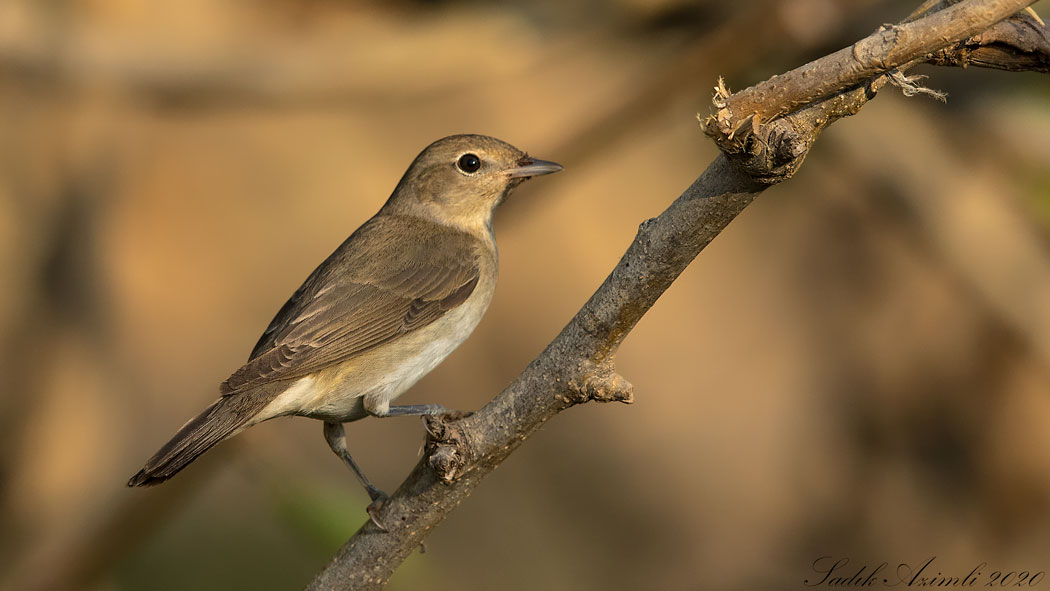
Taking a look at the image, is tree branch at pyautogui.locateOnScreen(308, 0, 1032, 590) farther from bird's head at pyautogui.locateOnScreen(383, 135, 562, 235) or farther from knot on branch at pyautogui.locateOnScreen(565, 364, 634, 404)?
bird's head at pyautogui.locateOnScreen(383, 135, 562, 235)

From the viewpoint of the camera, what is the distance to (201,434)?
3.25m

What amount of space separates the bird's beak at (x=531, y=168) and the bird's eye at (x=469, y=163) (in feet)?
0.48

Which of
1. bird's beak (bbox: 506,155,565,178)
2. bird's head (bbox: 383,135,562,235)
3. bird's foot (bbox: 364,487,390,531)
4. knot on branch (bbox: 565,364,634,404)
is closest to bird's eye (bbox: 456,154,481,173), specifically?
bird's head (bbox: 383,135,562,235)

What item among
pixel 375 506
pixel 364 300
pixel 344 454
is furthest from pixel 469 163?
pixel 375 506

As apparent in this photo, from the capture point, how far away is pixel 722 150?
6.80 feet

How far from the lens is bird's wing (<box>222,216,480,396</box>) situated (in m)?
3.68

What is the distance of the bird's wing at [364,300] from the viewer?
368 centimetres

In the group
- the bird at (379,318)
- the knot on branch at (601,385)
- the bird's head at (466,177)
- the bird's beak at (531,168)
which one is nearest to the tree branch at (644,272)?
the knot on branch at (601,385)

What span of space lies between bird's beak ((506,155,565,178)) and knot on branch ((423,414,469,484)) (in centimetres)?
177

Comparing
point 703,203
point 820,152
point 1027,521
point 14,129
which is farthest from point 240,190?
point 703,203

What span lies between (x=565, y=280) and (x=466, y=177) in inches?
147

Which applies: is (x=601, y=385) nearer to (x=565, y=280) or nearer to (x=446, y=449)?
(x=446, y=449)

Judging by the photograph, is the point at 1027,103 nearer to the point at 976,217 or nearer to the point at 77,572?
the point at 976,217

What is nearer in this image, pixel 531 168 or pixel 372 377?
pixel 372 377
